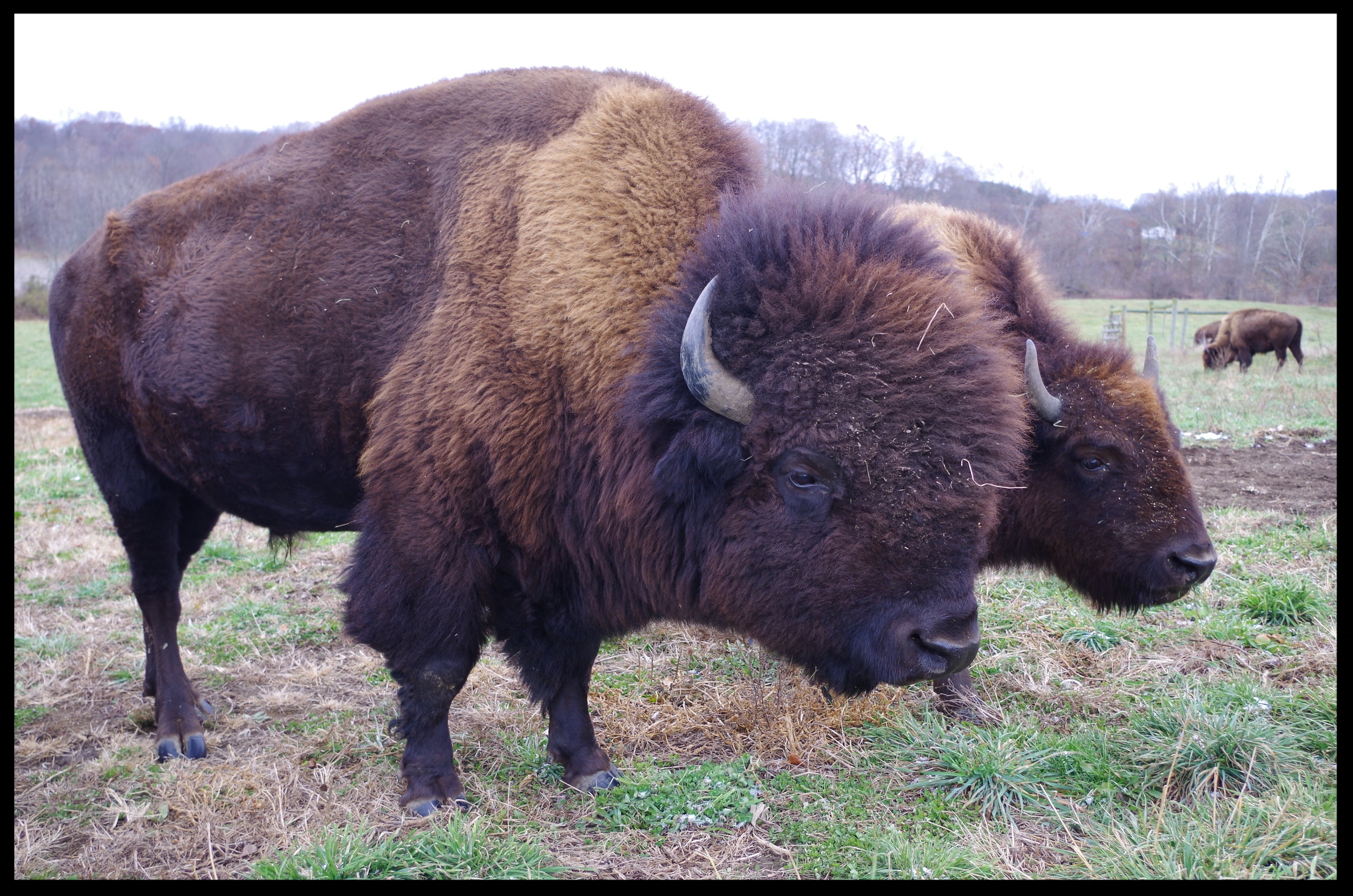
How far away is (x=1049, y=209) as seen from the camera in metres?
30.1

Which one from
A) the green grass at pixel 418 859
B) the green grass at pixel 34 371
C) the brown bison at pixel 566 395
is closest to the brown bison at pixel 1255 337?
the brown bison at pixel 566 395

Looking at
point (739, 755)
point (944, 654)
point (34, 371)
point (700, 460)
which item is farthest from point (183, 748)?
point (34, 371)

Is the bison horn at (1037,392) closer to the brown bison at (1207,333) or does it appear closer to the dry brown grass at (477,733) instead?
the dry brown grass at (477,733)

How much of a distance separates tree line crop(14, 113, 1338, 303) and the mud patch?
21.6ft

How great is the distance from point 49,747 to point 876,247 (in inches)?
184

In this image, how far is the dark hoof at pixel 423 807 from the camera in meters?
3.52

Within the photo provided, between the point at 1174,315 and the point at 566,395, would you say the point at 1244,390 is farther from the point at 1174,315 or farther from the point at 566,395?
the point at 566,395

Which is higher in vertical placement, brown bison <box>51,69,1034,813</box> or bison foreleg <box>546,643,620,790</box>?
brown bison <box>51,69,1034,813</box>

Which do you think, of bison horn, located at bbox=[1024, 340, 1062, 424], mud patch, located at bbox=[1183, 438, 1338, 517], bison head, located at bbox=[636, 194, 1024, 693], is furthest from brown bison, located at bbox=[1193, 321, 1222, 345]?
bison head, located at bbox=[636, 194, 1024, 693]

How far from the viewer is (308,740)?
423 centimetres

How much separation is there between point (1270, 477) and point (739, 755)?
7283 mm

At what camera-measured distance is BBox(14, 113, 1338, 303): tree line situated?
17969mm

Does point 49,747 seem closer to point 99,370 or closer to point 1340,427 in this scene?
point 99,370

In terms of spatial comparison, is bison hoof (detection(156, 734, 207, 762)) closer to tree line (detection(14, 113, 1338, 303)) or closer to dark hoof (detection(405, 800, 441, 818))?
dark hoof (detection(405, 800, 441, 818))
